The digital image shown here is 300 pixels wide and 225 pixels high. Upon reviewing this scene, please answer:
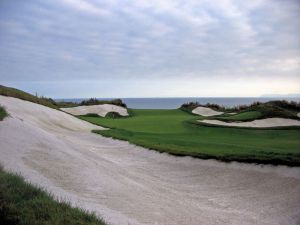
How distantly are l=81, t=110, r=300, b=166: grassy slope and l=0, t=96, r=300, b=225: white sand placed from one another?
0.36 meters

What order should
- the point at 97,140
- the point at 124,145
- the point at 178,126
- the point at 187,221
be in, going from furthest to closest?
the point at 178,126 → the point at 97,140 → the point at 124,145 → the point at 187,221

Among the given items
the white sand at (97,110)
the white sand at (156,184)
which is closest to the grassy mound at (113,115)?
the white sand at (97,110)

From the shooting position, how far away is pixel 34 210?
4.72 m

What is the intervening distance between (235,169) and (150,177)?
2374 mm

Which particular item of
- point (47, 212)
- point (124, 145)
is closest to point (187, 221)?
point (47, 212)

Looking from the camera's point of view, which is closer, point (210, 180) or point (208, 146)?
point (210, 180)

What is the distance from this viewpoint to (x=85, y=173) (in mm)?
8180

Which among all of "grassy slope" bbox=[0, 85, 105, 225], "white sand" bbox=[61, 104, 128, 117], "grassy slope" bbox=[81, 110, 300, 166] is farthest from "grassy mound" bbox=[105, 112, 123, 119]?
"grassy slope" bbox=[0, 85, 105, 225]

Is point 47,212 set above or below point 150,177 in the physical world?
above

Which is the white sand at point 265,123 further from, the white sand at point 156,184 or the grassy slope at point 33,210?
the grassy slope at point 33,210

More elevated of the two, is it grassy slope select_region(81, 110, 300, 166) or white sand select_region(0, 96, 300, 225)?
grassy slope select_region(81, 110, 300, 166)

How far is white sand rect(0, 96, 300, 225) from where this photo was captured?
6.56 meters

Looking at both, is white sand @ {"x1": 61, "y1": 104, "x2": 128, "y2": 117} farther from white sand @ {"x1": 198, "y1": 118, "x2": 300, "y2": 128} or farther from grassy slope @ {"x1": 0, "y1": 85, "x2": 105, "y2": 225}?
grassy slope @ {"x1": 0, "y1": 85, "x2": 105, "y2": 225}

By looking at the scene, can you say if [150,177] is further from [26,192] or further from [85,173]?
[26,192]
